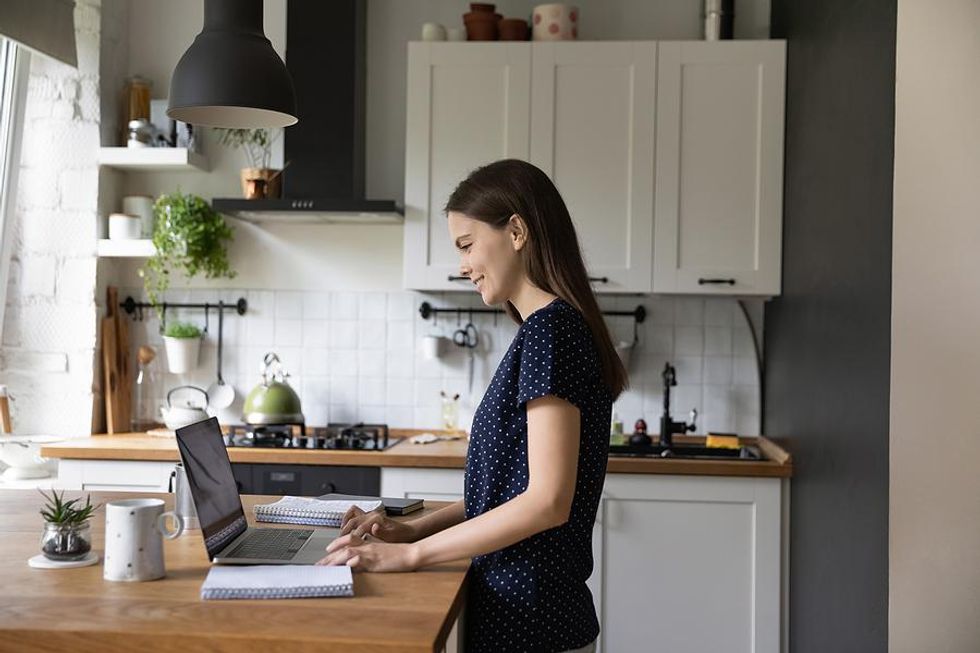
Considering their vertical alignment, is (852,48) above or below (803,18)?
below

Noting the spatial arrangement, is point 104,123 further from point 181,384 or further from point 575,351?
point 575,351

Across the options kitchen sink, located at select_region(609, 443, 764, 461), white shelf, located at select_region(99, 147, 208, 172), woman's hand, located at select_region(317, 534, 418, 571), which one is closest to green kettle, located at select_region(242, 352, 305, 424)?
white shelf, located at select_region(99, 147, 208, 172)

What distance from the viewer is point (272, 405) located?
4020 mm

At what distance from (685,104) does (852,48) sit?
3.56 ft

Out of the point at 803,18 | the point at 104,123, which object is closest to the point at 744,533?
the point at 803,18

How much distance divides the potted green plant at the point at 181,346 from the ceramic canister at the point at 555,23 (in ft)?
5.69

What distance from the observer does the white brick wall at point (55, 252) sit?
4168mm

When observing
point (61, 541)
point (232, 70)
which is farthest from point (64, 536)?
point (232, 70)

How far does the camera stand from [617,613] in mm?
3678

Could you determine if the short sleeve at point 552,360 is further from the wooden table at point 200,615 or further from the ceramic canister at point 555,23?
the ceramic canister at point 555,23

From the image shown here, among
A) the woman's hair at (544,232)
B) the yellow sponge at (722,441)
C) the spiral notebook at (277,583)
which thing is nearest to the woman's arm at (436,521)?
the spiral notebook at (277,583)

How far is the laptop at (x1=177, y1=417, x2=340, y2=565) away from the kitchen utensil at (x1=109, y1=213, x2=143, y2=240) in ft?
7.60

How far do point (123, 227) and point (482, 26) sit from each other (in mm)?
1545

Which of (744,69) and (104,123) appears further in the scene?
(104,123)
